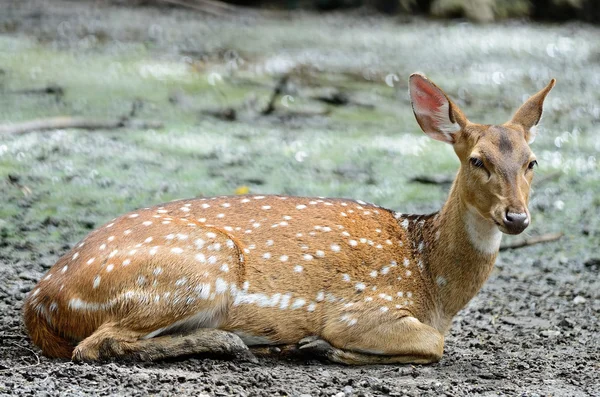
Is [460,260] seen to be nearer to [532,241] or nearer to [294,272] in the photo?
[294,272]

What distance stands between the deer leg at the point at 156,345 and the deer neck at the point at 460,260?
118 cm

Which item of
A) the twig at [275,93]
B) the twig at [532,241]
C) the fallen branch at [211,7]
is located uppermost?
the fallen branch at [211,7]

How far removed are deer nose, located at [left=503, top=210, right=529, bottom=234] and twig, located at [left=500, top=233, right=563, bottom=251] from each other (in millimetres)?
3034

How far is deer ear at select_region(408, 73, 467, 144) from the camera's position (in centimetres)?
556

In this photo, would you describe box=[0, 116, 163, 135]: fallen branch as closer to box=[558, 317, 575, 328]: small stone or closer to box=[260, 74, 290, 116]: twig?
box=[260, 74, 290, 116]: twig

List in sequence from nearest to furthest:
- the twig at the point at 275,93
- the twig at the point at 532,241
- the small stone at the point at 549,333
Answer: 1. the small stone at the point at 549,333
2. the twig at the point at 532,241
3. the twig at the point at 275,93

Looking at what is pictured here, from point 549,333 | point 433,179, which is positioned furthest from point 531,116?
point 433,179

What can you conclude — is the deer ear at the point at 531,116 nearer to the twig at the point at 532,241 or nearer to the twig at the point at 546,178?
the twig at the point at 532,241

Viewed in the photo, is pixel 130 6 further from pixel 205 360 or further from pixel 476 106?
pixel 205 360

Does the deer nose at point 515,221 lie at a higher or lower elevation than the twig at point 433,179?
higher

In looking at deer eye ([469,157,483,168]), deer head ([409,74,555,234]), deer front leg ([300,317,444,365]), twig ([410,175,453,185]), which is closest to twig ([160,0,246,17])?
twig ([410,175,453,185])

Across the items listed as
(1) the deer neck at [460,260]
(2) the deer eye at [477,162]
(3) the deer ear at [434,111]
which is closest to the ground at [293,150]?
(1) the deer neck at [460,260]

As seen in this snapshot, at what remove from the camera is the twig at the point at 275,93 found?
1143 centimetres

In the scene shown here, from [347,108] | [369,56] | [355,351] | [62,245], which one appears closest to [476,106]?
[347,108]
